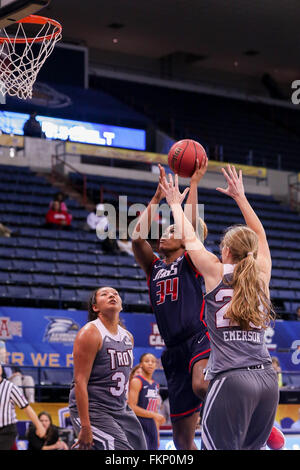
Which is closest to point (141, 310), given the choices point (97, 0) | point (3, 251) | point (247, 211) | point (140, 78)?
point (3, 251)

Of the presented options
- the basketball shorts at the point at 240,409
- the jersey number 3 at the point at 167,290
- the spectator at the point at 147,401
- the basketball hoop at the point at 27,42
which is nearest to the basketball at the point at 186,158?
the jersey number 3 at the point at 167,290

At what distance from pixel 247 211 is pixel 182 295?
0.95 metres

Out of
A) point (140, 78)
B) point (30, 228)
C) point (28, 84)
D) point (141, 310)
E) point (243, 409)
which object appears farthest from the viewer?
point (140, 78)

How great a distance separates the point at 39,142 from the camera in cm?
1792

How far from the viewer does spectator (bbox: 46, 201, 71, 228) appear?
15727 mm

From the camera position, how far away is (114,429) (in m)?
5.36

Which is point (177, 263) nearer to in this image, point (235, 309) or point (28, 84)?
point (235, 309)

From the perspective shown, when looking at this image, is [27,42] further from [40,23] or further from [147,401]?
[147,401]

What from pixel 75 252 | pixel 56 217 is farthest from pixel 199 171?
pixel 56 217

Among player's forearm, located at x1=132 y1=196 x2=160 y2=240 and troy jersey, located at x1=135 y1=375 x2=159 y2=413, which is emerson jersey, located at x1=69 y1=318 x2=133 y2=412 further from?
troy jersey, located at x1=135 y1=375 x2=159 y2=413

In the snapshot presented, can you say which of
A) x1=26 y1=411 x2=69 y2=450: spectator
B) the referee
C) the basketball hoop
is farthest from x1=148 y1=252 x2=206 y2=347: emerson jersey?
x1=26 y1=411 x2=69 y2=450: spectator

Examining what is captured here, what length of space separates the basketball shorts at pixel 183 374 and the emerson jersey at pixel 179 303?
0.18 ft

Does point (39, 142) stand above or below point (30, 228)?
above
